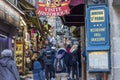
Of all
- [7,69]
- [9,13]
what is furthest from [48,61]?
[7,69]

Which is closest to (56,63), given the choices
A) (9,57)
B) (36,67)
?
(36,67)

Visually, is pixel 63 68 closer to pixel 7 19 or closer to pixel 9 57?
pixel 9 57

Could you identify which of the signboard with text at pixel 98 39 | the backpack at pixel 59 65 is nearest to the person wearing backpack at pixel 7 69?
the signboard with text at pixel 98 39

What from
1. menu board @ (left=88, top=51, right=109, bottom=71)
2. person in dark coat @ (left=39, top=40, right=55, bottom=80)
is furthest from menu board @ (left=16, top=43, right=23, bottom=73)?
menu board @ (left=88, top=51, right=109, bottom=71)

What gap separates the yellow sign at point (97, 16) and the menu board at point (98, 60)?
893 millimetres

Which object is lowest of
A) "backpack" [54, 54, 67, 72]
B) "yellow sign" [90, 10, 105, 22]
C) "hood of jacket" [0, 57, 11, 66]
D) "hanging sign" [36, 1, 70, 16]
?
"backpack" [54, 54, 67, 72]

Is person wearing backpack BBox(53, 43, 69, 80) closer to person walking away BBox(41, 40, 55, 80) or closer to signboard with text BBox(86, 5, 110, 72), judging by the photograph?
person walking away BBox(41, 40, 55, 80)

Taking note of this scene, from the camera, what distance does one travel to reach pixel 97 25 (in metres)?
9.76

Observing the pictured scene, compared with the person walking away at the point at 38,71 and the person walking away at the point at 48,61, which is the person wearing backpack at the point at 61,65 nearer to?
the person walking away at the point at 48,61

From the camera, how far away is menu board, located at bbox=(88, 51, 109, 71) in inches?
384

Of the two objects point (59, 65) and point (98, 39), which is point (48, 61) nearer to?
point (59, 65)

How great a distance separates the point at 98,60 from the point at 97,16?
1207 mm

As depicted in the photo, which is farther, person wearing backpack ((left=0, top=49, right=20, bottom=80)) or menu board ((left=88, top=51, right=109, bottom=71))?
person wearing backpack ((left=0, top=49, right=20, bottom=80))

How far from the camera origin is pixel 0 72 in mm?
10000
